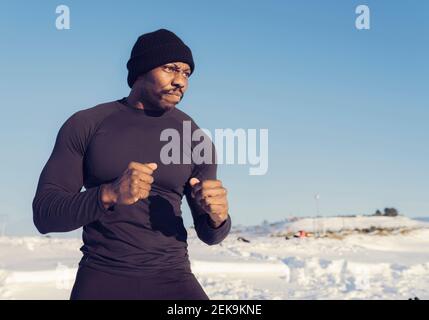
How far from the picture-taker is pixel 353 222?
49812mm

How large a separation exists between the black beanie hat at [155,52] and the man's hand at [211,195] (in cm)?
75

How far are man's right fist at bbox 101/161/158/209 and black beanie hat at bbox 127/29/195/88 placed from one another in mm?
→ 817

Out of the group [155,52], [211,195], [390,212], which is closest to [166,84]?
[155,52]

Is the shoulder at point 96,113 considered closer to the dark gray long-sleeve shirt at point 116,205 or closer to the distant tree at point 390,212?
the dark gray long-sleeve shirt at point 116,205

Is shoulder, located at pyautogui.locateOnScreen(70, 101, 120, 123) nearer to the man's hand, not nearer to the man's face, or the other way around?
the man's face

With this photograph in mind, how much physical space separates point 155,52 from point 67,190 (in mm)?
940

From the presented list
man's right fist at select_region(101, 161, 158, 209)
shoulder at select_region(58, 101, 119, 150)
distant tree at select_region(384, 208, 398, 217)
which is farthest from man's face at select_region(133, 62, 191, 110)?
distant tree at select_region(384, 208, 398, 217)

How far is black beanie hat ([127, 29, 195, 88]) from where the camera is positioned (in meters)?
2.68

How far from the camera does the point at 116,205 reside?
2.47m

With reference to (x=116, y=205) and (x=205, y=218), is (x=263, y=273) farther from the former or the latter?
(x=116, y=205)

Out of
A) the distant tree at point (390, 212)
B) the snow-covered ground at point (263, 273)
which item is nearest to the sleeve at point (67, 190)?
the snow-covered ground at point (263, 273)

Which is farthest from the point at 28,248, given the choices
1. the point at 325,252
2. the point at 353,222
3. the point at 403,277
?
the point at 353,222

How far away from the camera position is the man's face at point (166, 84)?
8.72ft
